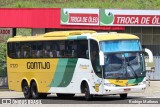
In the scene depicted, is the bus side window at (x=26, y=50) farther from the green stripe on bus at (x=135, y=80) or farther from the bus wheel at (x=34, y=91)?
the green stripe on bus at (x=135, y=80)

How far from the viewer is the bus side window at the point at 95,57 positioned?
96.2 feet

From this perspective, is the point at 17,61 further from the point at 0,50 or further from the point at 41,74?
the point at 0,50

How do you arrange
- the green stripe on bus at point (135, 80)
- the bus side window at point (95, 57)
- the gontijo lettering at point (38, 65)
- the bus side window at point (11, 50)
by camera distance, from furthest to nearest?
the bus side window at point (11, 50)
the gontijo lettering at point (38, 65)
the bus side window at point (95, 57)
the green stripe on bus at point (135, 80)

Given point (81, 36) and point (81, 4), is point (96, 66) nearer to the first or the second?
point (81, 36)

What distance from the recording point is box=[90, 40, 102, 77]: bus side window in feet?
96.2

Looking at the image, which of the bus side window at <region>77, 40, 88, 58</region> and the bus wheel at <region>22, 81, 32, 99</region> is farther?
the bus wheel at <region>22, 81, 32, 99</region>

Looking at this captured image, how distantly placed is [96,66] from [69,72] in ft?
7.98

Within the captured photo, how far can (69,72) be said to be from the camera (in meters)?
31.5

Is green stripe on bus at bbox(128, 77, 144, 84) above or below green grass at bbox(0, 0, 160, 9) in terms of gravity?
below

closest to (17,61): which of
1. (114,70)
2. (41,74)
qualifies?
(41,74)

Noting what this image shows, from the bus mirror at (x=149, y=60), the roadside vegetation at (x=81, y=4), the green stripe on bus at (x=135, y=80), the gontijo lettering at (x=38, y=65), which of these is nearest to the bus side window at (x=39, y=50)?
the gontijo lettering at (x=38, y=65)

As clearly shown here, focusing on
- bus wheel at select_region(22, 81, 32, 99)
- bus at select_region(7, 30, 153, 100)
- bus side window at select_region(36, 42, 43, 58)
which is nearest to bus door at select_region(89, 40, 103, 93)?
bus at select_region(7, 30, 153, 100)

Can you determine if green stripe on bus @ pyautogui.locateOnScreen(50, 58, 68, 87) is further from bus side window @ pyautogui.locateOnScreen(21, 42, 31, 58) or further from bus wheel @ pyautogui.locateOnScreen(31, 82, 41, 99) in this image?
bus side window @ pyautogui.locateOnScreen(21, 42, 31, 58)

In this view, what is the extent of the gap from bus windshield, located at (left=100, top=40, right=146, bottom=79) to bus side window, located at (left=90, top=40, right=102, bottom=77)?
0.36 metres
